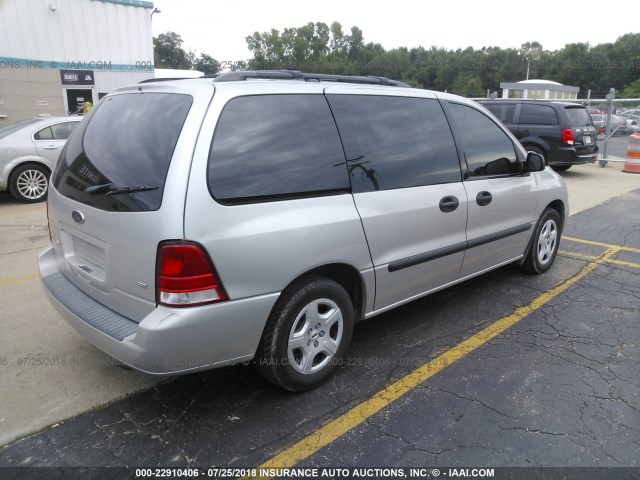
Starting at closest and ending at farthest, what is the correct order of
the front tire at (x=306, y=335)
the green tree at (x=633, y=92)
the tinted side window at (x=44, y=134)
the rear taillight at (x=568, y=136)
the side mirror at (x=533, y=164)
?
the front tire at (x=306, y=335) < the side mirror at (x=533, y=164) < the tinted side window at (x=44, y=134) < the rear taillight at (x=568, y=136) < the green tree at (x=633, y=92)

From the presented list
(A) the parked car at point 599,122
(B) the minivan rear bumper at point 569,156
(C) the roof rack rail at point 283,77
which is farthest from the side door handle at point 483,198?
(A) the parked car at point 599,122

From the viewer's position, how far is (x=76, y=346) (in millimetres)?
3346

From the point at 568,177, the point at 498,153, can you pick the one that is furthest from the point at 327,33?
the point at 498,153

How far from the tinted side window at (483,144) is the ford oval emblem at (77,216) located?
2.72 meters

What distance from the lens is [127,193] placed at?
2393 mm

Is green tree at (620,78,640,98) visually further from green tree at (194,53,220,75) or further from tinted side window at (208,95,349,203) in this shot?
tinted side window at (208,95,349,203)

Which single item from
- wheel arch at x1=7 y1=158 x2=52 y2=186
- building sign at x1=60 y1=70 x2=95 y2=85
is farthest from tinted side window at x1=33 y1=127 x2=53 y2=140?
building sign at x1=60 y1=70 x2=95 y2=85

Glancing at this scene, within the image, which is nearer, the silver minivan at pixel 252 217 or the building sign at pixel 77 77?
the silver minivan at pixel 252 217

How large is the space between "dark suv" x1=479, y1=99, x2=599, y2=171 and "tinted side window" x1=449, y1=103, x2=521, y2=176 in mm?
7790

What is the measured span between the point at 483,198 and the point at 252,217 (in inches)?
83.0

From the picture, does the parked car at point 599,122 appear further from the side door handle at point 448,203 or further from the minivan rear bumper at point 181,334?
the minivan rear bumper at point 181,334

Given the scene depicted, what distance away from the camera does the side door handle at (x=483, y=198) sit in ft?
12.1

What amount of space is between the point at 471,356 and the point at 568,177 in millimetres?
10422

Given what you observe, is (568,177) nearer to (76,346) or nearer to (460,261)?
(460,261)
